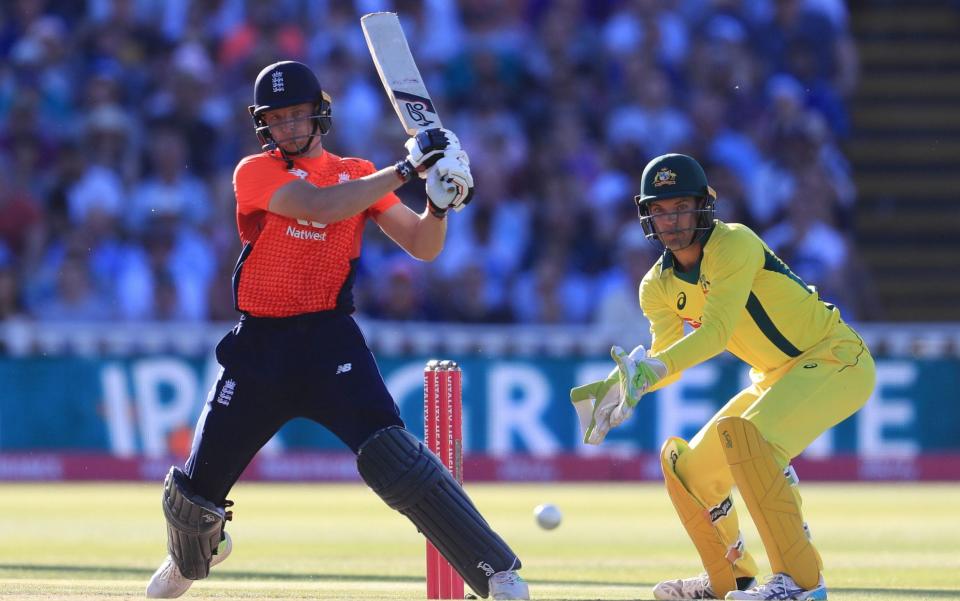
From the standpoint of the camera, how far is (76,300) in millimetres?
15016

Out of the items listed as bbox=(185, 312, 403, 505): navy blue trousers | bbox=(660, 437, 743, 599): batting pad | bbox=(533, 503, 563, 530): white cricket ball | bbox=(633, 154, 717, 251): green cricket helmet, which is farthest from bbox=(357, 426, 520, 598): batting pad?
bbox=(533, 503, 563, 530): white cricket ball

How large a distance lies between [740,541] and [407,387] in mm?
7939

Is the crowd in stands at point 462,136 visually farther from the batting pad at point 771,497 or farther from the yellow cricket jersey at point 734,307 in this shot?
the batting pad at point 771,497

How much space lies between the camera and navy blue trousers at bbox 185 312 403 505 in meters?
6.23

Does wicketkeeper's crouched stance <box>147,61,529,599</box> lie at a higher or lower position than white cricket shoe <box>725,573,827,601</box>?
higher

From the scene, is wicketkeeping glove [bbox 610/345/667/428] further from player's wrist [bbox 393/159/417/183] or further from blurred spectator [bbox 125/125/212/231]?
blurred spectator [bbox 125/125/212/231]

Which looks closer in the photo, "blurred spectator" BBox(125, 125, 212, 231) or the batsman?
the batsman

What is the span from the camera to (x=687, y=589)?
6812mm

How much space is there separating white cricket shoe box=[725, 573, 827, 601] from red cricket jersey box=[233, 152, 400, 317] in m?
1.84

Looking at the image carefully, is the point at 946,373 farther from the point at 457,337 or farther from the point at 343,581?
the point at 343,581

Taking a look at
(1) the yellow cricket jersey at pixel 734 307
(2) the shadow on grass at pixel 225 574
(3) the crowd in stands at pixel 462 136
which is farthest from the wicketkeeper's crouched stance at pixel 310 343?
(3) the crowd in stands at pixel 462 136

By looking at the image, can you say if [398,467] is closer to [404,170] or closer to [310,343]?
[310,343]

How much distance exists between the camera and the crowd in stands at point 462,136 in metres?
15.1

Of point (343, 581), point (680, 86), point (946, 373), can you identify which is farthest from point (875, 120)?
point (343, 581)
